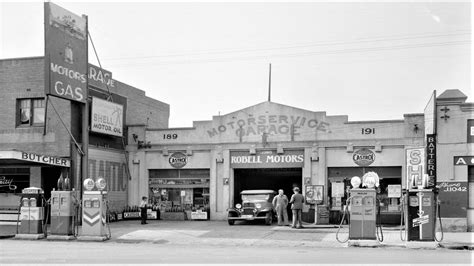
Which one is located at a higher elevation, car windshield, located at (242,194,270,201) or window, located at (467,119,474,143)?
window, located at (467,119,474,143)

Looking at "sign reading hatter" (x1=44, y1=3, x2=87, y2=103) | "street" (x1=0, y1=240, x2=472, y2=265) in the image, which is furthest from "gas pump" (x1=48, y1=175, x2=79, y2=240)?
"sign reading hatter" (x1=44, y1=3, x2=87, y2=103)

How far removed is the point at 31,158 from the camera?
78.2ft

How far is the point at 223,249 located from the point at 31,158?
1070 centimetres

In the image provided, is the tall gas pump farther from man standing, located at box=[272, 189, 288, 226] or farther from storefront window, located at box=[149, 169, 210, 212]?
storefront window, located at box=[149, 169, 210, 212]

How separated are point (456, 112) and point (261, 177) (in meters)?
12.7

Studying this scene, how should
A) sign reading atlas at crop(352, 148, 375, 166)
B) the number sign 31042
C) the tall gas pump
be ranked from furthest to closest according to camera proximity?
the number sign 31042
sign reading atlas at crop(352, 148, 375, 166)
the tall gas pump

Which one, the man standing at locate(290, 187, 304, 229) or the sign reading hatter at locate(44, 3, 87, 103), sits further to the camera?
the man standing at locate(290, 187, 304, 229)

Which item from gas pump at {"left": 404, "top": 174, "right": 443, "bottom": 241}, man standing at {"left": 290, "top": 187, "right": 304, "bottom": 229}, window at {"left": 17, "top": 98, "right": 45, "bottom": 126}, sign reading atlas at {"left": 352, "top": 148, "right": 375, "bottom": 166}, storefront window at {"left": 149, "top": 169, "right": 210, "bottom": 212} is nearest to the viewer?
gas pump at {"left": 404, "top": 174, "right": 443, "bottom": 241}

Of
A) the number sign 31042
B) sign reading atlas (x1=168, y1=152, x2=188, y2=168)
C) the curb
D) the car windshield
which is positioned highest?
the number sign 31042

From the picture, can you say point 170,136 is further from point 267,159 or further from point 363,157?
point 363,157

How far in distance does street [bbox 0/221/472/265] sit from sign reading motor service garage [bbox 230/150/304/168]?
5732mm

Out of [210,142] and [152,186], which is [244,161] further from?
[152,186]

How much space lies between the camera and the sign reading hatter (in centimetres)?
2436

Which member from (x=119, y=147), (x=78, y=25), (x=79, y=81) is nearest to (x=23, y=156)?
(x=79, y=81)
